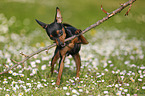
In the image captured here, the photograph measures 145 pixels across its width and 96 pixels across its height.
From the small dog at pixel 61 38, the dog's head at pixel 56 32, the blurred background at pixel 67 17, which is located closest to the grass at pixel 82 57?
the blurred background at pixel 67 17

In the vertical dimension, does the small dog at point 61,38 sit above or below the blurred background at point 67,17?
below

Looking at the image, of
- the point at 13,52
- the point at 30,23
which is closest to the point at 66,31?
the point at 13,52

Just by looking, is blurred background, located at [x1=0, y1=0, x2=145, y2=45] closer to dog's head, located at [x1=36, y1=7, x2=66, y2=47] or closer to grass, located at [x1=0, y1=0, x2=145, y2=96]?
grass, located at [x1=0, y1=0, x2=145, y2=96]

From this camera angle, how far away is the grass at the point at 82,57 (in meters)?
4.00

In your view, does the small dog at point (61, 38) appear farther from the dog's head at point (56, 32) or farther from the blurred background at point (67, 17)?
the blurred background at point (67, 17)

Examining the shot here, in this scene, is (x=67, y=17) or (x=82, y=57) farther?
(x=67, y=17)

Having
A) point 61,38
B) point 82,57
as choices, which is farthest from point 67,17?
point 61,38

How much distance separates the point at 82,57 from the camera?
652 cm

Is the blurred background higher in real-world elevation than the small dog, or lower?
higher

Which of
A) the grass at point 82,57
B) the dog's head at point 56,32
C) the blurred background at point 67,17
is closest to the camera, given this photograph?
the dog's head at point 56,32

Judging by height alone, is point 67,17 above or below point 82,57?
above

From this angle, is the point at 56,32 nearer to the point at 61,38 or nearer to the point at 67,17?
the point at 61,38

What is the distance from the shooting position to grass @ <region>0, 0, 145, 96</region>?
400cm

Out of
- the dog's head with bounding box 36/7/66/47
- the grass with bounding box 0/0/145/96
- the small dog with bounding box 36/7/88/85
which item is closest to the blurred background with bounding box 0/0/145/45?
the grass with bounding box 0/0/145/96
